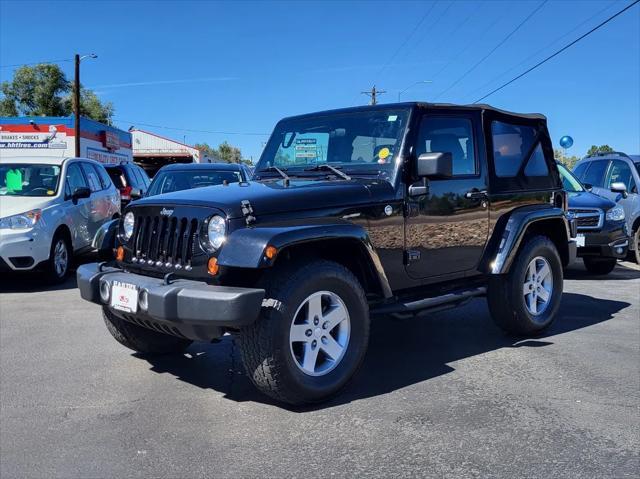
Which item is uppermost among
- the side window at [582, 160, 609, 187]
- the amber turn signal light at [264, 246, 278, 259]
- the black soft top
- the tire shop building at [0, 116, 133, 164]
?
the tire shop building at [0, 116, 133, 164]

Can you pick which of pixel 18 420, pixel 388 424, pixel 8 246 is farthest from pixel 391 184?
pixel 8 246

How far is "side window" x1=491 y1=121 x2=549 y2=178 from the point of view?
17.5ft

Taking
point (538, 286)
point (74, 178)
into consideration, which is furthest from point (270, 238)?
point (74, 178)

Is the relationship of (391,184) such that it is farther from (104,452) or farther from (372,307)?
(104,452)

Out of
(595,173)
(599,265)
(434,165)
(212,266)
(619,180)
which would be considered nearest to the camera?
(212,266)

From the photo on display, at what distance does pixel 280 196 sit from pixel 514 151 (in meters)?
2.71

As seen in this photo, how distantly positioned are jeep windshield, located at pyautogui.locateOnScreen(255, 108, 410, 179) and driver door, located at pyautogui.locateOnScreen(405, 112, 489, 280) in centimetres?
23

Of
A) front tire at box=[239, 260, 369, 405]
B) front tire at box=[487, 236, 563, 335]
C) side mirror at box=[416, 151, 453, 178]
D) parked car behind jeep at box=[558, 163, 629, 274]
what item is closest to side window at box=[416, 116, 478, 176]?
side mirror at box=[416, 151, 453, 178]

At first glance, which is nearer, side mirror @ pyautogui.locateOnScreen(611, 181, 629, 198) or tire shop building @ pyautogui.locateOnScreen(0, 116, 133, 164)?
side mirror @ pyautogui.locateOnScreen(611, 181, 629, 198)

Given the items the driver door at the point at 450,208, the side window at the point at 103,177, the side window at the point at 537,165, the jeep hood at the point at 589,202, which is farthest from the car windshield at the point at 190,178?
the jeep hood at the point at 589,202

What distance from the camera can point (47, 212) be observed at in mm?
7902

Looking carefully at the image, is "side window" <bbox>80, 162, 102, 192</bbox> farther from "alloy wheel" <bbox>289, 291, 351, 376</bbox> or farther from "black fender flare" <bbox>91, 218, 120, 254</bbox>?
"alloy wheel" <bbox>289, 291, 351, 376</bbox>

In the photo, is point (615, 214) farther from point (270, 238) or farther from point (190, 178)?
point (270, 238)

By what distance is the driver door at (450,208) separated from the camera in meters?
4.55
